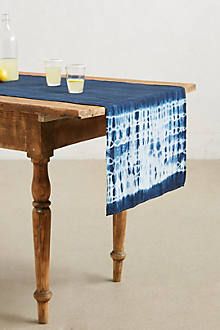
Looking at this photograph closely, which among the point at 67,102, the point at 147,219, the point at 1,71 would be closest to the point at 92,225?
the point at 147,219

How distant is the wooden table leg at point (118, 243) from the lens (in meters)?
3.01

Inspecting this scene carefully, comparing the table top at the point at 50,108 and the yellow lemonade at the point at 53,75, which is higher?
the yellow lemonade at the point at 53,75

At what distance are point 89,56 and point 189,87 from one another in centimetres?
253

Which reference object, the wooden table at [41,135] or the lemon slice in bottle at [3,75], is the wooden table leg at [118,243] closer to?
the wooden table at [41,135]

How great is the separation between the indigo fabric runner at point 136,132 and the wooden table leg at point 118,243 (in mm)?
315

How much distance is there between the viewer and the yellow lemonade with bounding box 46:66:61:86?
9.29 feet

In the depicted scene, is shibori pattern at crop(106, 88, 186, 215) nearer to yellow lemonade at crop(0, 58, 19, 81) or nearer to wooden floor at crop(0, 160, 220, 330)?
wooden floor at crop(0, 160, 220, 330)

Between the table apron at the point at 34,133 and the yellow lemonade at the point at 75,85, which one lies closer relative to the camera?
the table apron at the point at 34,133

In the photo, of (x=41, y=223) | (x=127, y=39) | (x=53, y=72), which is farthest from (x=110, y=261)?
(x=127, y=39)

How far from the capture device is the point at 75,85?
261 cm

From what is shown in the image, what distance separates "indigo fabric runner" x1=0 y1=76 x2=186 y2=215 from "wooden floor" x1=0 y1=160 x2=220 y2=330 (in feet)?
1.49

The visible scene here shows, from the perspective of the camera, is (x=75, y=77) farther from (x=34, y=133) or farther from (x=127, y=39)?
(x=127, y=39)

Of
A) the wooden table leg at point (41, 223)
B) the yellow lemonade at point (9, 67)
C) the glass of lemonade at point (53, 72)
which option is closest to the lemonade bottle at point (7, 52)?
the yellow lemonade at point (9, 67)

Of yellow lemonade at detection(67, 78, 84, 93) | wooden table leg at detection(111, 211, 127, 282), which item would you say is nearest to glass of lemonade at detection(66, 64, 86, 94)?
yellow lemonade at detection(67, 78, 84, 93)
